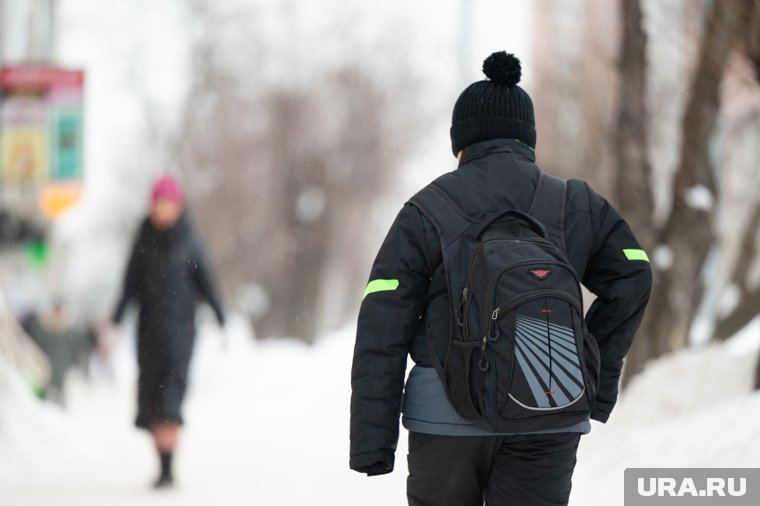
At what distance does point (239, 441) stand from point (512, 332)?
2.89m

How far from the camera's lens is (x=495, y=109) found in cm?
240

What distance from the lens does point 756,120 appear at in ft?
22.0

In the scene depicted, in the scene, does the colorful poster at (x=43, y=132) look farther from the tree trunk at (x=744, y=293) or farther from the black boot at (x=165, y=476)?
the tree trunk at (x=744, y=293)

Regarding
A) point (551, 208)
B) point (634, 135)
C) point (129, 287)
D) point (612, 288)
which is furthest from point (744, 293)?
point (551, 208)

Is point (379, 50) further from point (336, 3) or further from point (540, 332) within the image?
point (540, 332)

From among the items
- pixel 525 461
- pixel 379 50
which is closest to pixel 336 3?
pixel 379 50

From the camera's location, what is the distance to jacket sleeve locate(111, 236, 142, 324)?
4.55 meters

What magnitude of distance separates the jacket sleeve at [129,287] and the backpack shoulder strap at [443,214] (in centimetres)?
255

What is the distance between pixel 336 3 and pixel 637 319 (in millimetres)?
2967

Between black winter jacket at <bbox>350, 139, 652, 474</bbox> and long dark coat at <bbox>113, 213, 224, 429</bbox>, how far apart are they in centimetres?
237

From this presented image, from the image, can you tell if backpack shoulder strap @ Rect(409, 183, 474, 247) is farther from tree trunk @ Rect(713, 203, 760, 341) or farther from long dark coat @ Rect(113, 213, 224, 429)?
tree trunk @ Rect(713, 203, 760, 341)

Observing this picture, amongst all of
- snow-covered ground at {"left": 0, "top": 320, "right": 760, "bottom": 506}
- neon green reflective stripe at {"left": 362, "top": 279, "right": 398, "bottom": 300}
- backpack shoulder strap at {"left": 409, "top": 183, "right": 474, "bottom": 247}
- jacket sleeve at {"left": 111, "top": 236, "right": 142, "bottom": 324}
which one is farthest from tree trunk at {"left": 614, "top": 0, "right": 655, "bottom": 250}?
neon green reflective stripe at {"left": 362, "top": 279, "right": 398, "bottom": 300}

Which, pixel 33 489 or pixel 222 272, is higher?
pixel 222 272

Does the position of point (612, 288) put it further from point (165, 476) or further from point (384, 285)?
point (165, 476)
